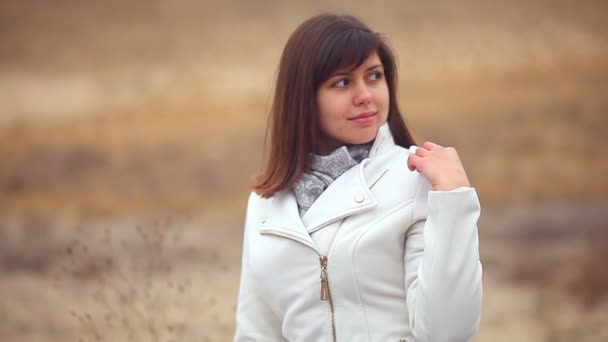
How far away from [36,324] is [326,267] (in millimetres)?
3939

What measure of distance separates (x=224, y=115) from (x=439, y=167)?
860 cm

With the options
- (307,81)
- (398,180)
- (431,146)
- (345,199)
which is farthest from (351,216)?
(307,81)

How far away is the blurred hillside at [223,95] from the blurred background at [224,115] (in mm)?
20

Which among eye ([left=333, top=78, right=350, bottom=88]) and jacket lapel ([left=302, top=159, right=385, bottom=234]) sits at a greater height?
eye ([left=333, top=78, right=350, bottom=88])

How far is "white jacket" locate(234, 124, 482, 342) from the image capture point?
1.91 meters

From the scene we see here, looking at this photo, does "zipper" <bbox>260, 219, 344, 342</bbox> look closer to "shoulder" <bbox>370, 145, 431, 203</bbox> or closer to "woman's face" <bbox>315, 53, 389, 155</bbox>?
"shoulder" <bbox>370, 145, 431, 203</bbox>

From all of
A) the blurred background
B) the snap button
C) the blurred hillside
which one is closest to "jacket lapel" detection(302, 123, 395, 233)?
the snap button

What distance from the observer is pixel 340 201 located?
215 cm

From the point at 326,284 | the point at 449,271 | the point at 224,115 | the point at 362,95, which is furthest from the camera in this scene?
the point at 224,115

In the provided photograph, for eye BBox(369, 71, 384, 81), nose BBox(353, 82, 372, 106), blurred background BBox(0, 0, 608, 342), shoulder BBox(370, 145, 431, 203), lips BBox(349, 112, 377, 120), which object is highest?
eye BBox(369, 71, 384, 81)

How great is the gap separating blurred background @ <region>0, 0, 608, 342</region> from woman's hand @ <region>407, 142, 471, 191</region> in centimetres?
588

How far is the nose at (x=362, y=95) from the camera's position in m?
2.20

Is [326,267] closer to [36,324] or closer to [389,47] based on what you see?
[389,47]

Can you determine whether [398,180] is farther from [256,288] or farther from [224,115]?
[224,115]
